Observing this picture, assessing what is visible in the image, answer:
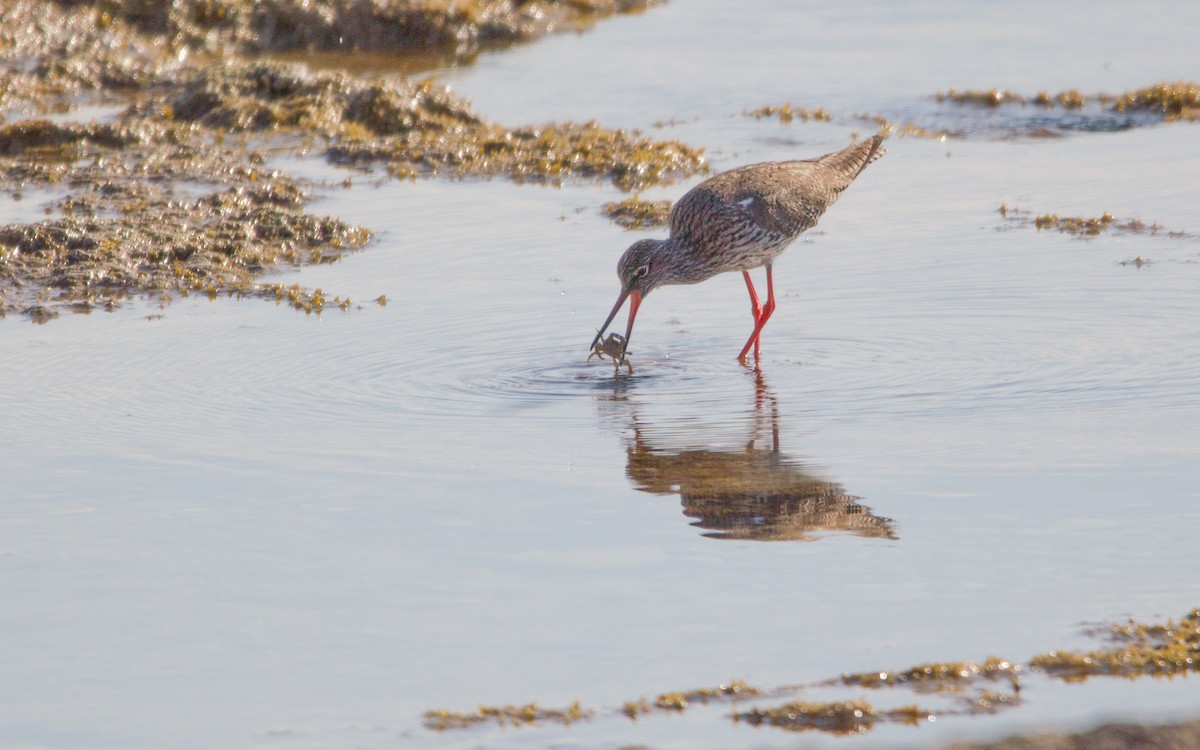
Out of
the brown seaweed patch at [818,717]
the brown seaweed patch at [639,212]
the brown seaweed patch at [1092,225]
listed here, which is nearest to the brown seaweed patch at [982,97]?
the brown seaweed patch at [1092,225]

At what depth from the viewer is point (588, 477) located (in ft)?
21.7

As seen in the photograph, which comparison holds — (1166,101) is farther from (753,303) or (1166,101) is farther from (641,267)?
(641,267)

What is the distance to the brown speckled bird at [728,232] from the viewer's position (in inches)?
360

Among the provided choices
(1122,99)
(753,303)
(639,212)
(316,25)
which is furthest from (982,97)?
(316,25)

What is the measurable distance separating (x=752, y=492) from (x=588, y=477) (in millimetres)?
713

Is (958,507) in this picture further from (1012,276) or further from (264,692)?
(1012,276)

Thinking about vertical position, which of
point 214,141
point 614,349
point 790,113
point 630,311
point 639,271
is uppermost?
point 790,113

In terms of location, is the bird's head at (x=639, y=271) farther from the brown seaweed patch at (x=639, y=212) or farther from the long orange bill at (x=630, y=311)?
the brown seaweed patch at (x=639, y=212)

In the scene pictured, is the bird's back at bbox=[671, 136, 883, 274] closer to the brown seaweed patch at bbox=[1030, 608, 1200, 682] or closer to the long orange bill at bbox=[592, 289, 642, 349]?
the long orange bill at bbox=[592, 289, 642, 349]

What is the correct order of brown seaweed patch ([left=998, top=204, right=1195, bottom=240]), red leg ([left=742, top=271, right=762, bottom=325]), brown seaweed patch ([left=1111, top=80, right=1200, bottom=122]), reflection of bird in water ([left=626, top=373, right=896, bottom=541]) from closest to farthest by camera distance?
reflection of bird in water ([left=626, top=373, right=896, bottom=541]) < red leg ([left=742, top=271, right=762, bottom=325]) < brown seaweed patch ([left=998, top=204, right=1195, bottom=240]) < brown seaweed patch ([left=1111, top=80, right=1200, bottom=122])

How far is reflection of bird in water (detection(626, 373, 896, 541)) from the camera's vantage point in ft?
19.3

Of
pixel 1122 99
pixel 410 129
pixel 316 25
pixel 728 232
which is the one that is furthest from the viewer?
pixel 316 25

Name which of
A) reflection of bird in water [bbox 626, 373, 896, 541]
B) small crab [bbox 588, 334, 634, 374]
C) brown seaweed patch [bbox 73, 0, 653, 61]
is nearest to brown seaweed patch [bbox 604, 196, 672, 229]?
small crab [bbox 588, 334, 634, 374]

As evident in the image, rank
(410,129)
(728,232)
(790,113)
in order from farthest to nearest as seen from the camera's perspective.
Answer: (790,113) → (410,129) → (728,232)
